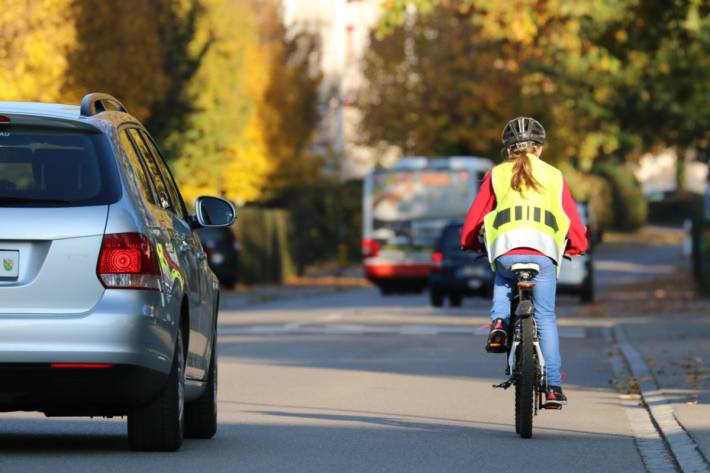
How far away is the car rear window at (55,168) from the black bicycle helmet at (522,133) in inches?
113

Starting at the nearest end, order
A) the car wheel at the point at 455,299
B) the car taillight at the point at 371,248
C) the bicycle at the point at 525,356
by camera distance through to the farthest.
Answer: the bicycle at the point at 525,356 → the car wheel at the point at 455,299 → the car taillight at the point at 371,248

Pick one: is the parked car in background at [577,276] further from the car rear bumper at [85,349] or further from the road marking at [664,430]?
the car rear bumper at [85,349]

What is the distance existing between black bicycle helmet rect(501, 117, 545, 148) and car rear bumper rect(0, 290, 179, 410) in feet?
9.61

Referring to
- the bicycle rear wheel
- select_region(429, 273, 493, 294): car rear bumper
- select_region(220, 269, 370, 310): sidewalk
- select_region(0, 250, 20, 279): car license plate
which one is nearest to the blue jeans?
the bicycle rear wheel

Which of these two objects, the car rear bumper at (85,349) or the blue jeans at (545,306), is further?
the blue jeans at (545,306)

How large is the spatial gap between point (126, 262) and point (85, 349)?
443mm

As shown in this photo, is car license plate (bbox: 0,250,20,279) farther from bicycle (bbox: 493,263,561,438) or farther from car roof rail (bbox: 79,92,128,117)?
bicycle (bbox: 493,263,561,438)

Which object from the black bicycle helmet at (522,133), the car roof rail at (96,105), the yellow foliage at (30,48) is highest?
the yellow foliage at (30,48)

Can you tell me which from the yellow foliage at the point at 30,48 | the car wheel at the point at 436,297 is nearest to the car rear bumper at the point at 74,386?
the yellow foliage at the point at 30,48

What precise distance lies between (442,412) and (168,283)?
4.26 meters

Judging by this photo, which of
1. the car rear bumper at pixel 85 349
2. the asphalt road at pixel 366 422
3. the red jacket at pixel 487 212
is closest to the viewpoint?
the car rear bumper at pixel 85 349

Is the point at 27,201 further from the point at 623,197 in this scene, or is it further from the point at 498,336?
the point at 623,197

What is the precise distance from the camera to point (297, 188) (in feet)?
197

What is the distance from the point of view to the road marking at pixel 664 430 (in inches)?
382
